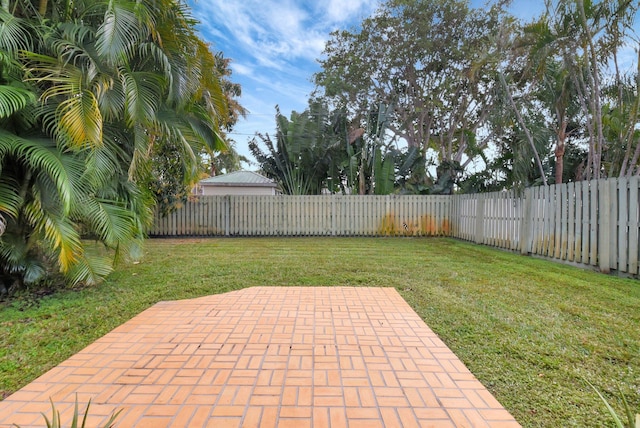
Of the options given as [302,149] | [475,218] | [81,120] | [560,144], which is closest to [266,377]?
[81,120]

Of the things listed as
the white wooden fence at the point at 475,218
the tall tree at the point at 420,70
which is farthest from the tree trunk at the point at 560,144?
the tall tree at the point at 420,70

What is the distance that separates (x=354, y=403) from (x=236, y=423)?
0.72 meters

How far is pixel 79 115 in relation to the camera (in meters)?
3.77

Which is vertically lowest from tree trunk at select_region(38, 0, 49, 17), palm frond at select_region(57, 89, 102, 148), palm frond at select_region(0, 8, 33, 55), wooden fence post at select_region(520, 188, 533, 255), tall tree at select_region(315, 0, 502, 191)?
wooden fence post at select_region(520, 188, 533, 255)

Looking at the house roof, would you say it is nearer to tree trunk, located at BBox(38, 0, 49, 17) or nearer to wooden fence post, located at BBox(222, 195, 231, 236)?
wooden fence post, located at BBox(222, 195, 231, 236)

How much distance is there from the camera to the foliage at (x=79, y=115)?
3871 millimetres

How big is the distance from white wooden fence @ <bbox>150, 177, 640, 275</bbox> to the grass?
0.51 meters

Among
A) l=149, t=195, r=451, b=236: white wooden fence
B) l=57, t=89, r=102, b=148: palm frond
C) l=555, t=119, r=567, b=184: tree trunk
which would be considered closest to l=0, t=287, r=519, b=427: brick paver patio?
l=57, t=89, r=102, b=148: palm frond

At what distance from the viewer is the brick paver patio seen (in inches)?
78.9

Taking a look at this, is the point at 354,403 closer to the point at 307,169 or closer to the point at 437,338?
the point at 437,338

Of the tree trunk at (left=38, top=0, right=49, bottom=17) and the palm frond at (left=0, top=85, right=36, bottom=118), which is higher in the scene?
the tree trunk at (left=38, top=0, right=49, bottom=17)

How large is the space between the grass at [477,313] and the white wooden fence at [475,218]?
51 cm

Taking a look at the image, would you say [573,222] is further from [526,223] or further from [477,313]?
[477,313]

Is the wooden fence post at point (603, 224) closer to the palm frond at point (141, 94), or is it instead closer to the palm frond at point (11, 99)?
the palm frond at point (141, 94)
